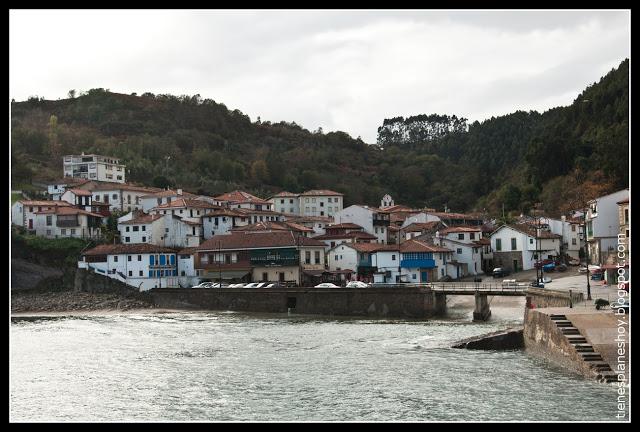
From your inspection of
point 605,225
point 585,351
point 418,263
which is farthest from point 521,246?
point 585,351

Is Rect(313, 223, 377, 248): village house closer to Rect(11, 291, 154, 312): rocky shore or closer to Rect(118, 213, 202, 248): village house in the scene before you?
Rect(118, 213, 202, 248): village house

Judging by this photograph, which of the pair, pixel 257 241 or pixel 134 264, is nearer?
pixel 257 241

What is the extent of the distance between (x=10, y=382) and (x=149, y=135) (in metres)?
125

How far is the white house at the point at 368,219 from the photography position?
82562 mm

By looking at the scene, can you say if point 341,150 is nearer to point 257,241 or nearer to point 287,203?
point 287,203

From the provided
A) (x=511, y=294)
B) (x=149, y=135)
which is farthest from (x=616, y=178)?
(x=149, y=135)

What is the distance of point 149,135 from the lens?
502 ft

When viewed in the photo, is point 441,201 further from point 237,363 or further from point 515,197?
Result: point 237,363

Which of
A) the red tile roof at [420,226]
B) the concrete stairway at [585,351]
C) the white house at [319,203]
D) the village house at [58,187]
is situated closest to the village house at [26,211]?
the village house at [58,187]

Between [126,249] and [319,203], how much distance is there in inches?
1528

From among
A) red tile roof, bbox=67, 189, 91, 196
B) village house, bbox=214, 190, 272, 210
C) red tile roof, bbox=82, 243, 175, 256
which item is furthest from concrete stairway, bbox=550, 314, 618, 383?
red tile roof, bbox=67, 189, 91, 196

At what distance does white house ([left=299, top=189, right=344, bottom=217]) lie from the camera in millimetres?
103688

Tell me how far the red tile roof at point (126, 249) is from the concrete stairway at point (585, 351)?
42060 millimetres

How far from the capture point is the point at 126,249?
68562 millimetres
